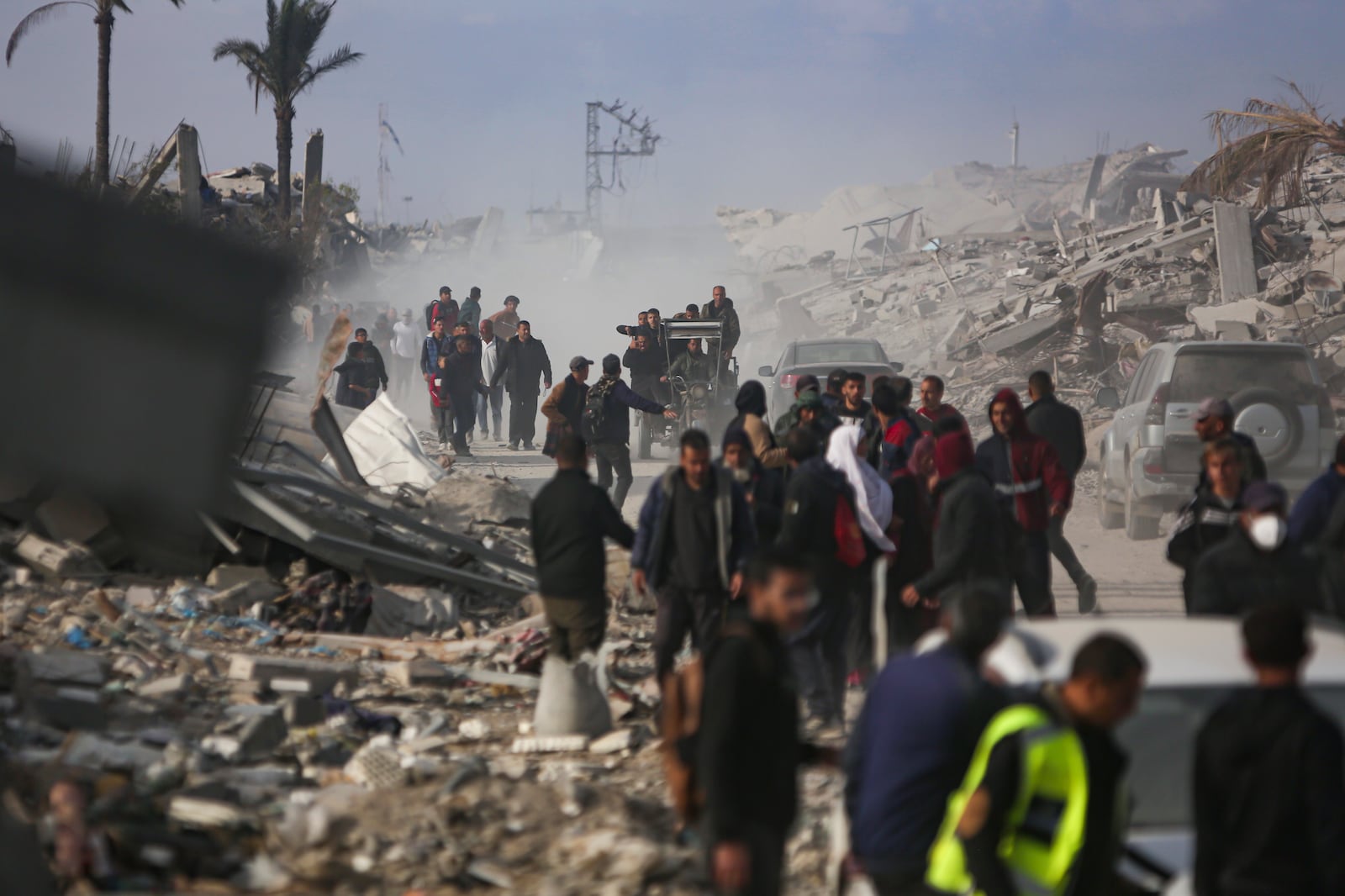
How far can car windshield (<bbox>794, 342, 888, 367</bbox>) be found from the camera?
66.2 ft

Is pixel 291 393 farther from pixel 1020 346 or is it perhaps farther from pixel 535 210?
pixel 535 210

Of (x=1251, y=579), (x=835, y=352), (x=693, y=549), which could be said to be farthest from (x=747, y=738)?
(x=835, y=352)

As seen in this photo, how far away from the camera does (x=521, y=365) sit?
21328mm

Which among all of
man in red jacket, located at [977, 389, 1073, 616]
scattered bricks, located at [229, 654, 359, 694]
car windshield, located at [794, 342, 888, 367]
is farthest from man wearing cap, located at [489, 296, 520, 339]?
man in red jacket, located at [977, 389, 1073, 616]

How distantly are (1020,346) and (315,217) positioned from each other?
19.2 meters

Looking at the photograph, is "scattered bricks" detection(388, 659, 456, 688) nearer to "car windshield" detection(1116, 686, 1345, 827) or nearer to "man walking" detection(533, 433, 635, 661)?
"man walking" detection(533, 433, 635, 661)

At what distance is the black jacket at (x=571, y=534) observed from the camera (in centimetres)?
720

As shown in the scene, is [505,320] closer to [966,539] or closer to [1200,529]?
[966,539]

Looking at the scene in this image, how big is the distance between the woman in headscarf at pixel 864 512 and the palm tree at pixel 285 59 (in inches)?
1203

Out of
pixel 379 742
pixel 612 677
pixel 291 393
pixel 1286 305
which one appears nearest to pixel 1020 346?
pixel 1286 305

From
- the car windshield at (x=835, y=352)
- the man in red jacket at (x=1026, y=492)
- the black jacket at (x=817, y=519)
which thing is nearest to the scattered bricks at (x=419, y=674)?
the black jacket at (x=817, y=519)

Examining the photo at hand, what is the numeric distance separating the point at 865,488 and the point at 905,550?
485 mm

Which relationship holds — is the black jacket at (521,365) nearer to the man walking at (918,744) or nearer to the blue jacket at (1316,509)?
the blue jacket at (1316,509)

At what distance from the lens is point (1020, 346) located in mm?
25453
